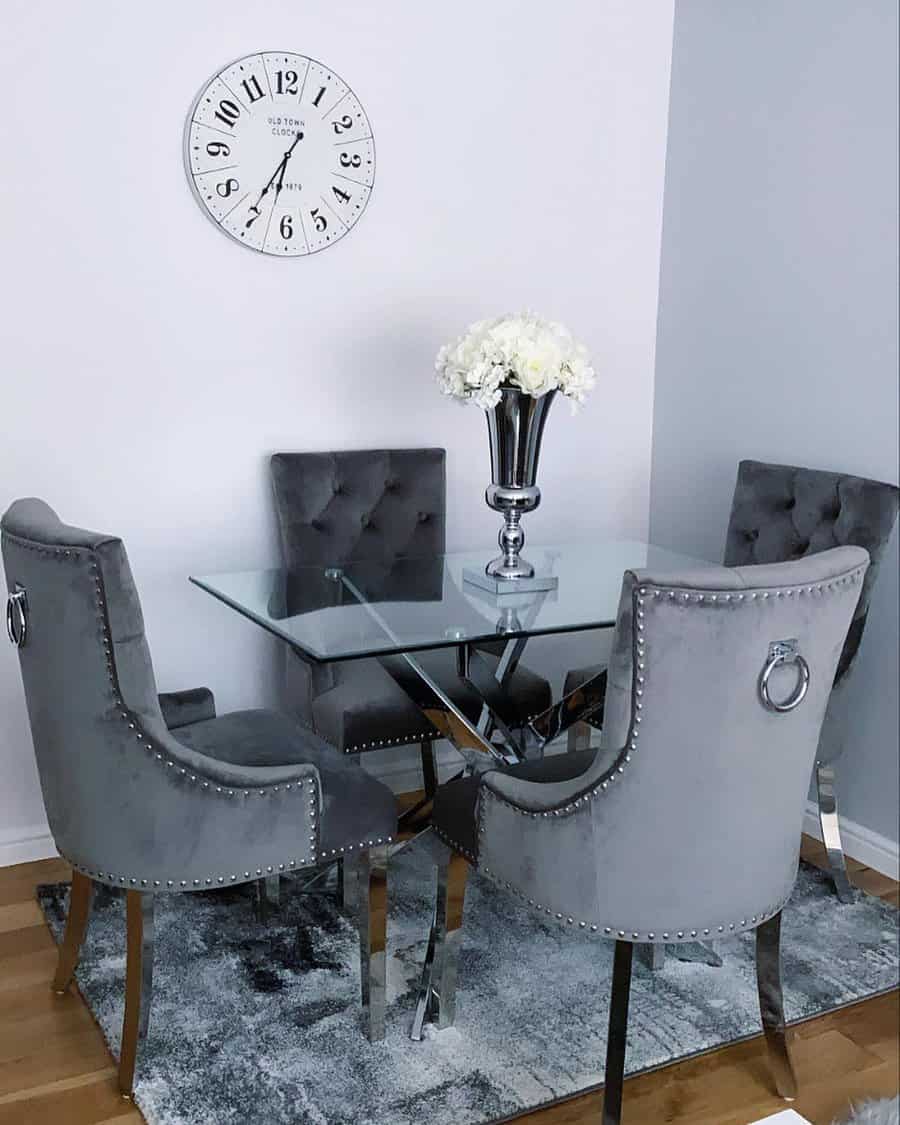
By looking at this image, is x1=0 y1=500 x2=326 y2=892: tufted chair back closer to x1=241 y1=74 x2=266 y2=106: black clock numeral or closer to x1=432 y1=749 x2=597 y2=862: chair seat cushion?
x1=432 y1=749 x2=597 y2=862: chair seat cushion

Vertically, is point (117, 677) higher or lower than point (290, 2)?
lower

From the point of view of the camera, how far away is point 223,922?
279 cm

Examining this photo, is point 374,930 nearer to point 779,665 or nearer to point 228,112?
point 779,665

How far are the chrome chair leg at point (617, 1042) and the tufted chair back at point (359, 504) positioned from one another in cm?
149

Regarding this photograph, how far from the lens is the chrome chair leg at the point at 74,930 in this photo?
95.7 inches

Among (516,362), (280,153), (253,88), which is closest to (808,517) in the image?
(516,362)

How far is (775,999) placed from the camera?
2.24 m

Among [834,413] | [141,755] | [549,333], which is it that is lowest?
[141,755]

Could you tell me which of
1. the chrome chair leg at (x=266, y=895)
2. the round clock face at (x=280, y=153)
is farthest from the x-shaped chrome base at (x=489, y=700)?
the round clock face at (x=280, y=153)

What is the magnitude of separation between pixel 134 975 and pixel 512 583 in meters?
1.18

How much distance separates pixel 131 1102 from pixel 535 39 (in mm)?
2905

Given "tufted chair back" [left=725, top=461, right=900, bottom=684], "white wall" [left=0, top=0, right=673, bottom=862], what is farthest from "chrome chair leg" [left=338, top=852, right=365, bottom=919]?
"tufted chair back" [left=725, top=461, right=900, bottom=684]

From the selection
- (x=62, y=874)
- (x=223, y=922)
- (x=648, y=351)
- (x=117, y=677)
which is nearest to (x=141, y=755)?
(x=117, y=677)

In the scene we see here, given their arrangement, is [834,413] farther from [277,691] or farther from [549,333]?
[277,691]
